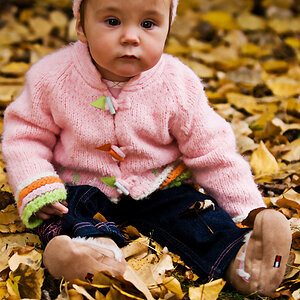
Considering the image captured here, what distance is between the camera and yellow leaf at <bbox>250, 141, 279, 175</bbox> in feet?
5.81

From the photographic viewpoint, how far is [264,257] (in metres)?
1.17

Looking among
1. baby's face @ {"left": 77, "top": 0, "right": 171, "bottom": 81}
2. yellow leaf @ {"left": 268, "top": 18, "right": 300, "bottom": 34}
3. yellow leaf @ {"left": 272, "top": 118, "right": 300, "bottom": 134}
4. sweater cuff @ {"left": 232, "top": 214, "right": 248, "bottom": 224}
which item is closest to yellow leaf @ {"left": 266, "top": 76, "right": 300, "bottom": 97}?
yellow leaf @ {"left": 272, "top": 118, "right": 300, "bottom": 134}

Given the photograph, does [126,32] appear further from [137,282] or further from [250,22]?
[250,22]

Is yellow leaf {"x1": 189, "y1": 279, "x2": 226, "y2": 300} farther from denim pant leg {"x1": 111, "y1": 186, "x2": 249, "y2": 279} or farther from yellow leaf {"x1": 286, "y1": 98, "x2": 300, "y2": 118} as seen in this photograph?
yellow leaf {"x1": 286, "y1": 98, "x2": 300, "y2": 118}

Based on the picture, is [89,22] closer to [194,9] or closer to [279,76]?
[279,76]

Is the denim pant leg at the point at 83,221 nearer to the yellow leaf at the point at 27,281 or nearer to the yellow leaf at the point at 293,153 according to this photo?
the yellow leaf at the point at 27,281

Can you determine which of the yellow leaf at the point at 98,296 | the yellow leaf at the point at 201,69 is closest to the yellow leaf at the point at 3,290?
the yellow leaf at the point at 98,296

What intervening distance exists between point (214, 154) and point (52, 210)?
49cm

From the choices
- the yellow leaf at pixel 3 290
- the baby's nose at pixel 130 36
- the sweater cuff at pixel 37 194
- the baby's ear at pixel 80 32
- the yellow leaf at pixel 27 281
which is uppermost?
the baby's nose at pixel 130 36

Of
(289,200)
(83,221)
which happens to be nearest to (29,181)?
(83,221)

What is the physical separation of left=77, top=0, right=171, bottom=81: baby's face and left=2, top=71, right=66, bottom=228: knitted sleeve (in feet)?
0.79

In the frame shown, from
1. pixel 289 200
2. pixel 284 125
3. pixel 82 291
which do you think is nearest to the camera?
pixel 82 291

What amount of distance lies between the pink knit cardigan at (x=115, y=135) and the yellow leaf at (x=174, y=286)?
0.33m

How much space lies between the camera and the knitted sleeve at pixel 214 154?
1423 mm
